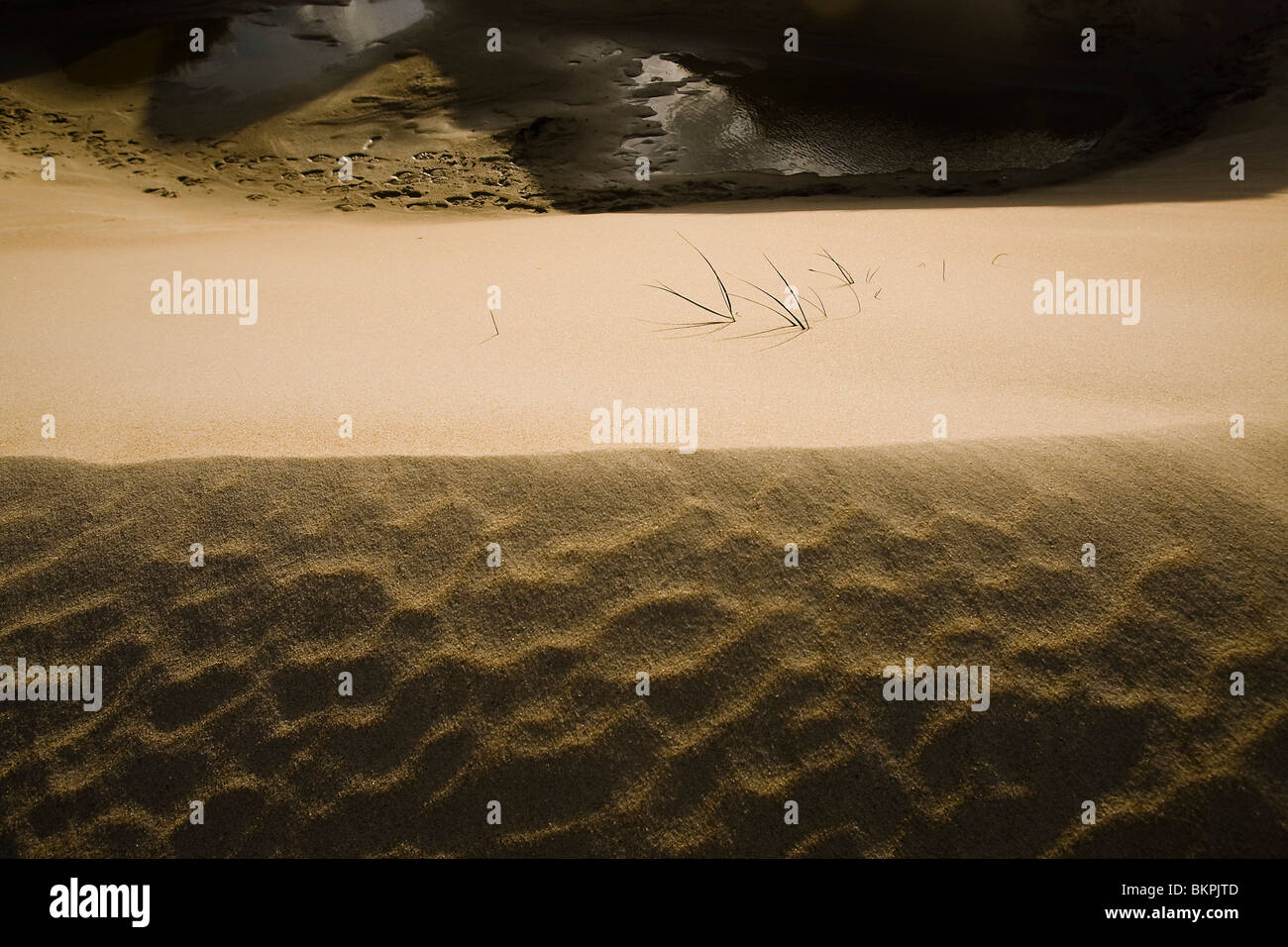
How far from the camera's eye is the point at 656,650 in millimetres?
1304

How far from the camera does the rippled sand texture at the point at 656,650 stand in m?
1.17

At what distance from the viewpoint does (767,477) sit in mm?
1523

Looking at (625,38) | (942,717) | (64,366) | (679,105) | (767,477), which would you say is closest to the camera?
(942,717)

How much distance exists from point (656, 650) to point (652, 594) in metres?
0.10

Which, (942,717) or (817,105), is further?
(817,105)

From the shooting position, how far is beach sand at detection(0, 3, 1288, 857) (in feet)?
3.86

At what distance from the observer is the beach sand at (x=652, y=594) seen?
118cm

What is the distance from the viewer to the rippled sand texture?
3.83 feet

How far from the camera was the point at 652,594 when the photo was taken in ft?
4.48
